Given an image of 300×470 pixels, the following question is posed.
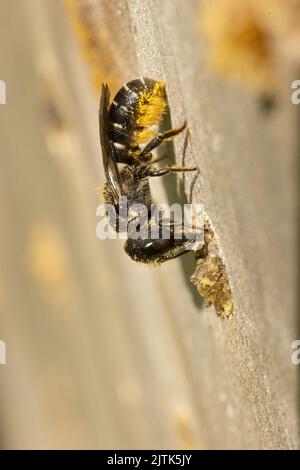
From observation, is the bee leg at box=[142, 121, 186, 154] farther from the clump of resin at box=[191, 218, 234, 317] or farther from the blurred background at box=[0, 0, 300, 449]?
the clump of resin at box=[191, 218, 234, 317]

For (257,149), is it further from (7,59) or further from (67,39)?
(7,59)

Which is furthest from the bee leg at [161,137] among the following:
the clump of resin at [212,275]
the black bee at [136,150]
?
the clump of resin at [212,275]

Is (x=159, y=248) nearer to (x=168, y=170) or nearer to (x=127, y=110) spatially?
(x=168, y=170)

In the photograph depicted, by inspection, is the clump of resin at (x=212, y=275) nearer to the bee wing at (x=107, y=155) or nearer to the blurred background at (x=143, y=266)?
the blurred background at (x=143, y=266)

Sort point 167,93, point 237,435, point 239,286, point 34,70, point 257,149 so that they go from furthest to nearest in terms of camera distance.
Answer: point 34,70, point 257,149, point 237,435, point 167,93, point 239,286

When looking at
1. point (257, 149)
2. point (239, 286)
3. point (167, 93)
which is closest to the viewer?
point (239, 286)

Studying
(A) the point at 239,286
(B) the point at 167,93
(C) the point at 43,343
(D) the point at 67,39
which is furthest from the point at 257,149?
(C) the point at 43,343

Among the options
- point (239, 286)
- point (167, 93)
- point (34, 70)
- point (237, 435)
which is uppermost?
point (34, 70)
